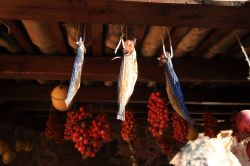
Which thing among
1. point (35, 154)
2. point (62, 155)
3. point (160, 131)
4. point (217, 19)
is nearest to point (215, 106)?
point (160, 131)

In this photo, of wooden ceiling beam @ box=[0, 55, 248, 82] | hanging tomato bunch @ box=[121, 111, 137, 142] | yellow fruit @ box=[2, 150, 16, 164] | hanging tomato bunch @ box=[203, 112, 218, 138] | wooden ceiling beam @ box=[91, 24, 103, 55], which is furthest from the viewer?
yellow fruit @ box=[2, 150, 16, 164]

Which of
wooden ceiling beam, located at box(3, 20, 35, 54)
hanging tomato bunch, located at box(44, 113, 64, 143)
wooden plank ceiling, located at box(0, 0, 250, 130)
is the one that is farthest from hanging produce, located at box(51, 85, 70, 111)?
hanging tomato bunch, located at box(44, 113, 64, 143)

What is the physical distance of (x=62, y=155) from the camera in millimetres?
7887

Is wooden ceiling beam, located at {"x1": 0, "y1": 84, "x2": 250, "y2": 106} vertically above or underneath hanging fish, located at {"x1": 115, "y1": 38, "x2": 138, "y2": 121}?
above

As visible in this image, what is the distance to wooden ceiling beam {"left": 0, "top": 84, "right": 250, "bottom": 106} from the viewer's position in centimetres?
533

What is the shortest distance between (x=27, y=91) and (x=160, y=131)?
2103mm

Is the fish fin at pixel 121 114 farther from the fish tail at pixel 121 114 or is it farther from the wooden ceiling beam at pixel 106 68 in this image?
the wooden ceiling beam at pixel 106 68

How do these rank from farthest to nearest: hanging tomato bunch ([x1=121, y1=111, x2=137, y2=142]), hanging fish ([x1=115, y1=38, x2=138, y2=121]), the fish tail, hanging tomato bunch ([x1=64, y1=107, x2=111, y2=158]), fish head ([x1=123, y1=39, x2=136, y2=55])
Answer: hanging tomato bunch ([x1=121, y1=111, x2=137, y2=142]) → hanging tomato bunch ([x1=64, y1=107, x2=111, y2=158]) → fish head ([x1=123, y1=39, x2=136, y2=55]) → hanging fish ([x1=115, y1=38, x2=138, y2=121]) → the fish tail

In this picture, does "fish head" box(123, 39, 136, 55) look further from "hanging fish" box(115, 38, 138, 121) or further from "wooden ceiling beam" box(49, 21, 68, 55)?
"wooden ceiling beam" box(49, 21, 68, 55)

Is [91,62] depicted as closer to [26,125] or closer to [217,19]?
[217,19]

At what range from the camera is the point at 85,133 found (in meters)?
4.96

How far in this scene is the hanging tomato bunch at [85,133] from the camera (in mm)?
4906

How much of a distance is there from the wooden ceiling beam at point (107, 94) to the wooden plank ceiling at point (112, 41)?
0.05 feet

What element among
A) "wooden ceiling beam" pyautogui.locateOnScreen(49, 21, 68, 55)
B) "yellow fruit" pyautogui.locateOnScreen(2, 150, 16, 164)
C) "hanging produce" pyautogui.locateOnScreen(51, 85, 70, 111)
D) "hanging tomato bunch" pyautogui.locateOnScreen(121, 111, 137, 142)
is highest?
"wooden ceiling beam" pyautogui.locateOnScreen(49, 21, 68, 55)
